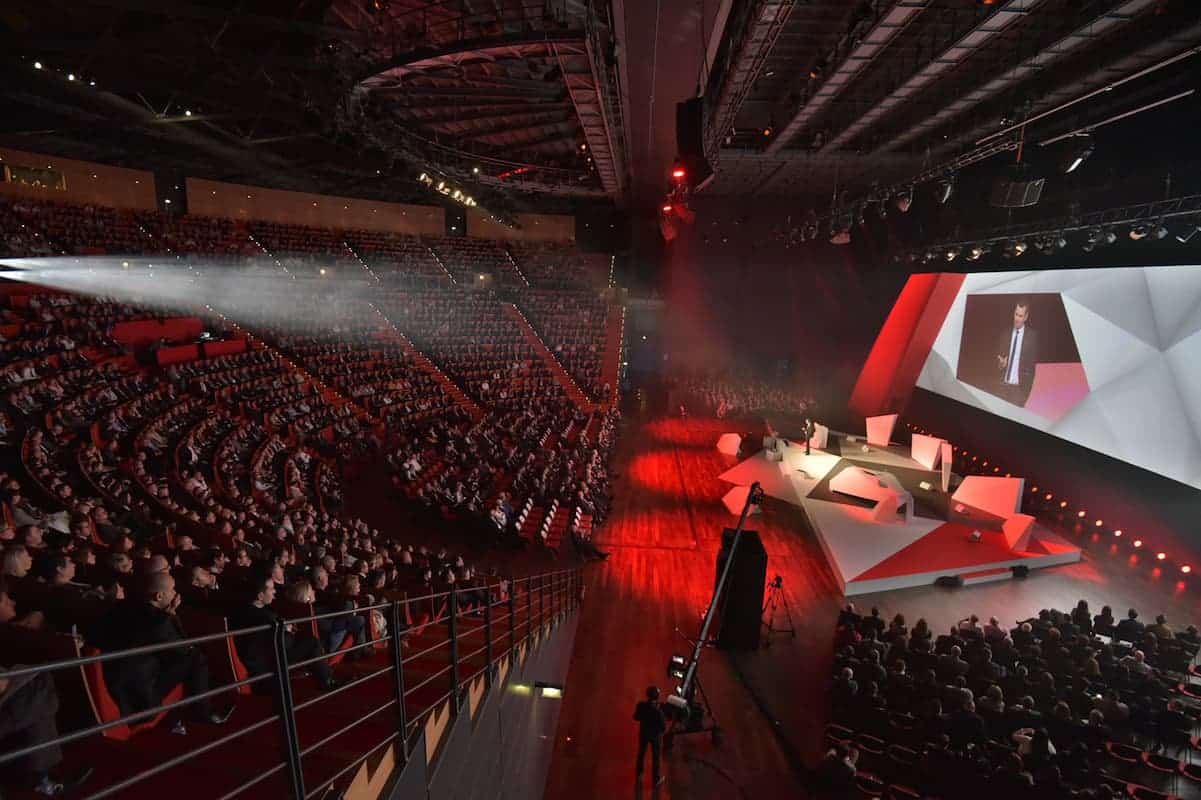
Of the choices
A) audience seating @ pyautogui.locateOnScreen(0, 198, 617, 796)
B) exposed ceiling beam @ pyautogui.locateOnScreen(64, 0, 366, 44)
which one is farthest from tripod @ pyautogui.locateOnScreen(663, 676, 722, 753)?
exposed ceiling beam @ pyautogui.locateOnScreen(64, 0, 366, 44)

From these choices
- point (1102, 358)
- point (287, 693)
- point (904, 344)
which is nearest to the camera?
point (287, 693)

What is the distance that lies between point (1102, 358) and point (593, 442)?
9.56 m

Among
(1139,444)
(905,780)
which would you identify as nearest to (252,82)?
(905,780)

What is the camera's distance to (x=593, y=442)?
13992 mm

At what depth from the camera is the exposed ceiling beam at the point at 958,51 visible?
19.4 feet

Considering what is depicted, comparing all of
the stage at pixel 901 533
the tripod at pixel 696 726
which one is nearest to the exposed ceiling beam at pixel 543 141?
the stage at pixel 901 533

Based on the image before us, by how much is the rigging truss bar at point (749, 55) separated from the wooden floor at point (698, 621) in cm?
620

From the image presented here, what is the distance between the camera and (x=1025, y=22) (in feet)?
22.4

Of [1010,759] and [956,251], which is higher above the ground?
[956,251]

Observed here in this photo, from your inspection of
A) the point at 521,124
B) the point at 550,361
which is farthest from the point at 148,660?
the point at 550,361

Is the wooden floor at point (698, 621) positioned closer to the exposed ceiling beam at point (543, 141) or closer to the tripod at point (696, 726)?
the tripod at point (696, 726)

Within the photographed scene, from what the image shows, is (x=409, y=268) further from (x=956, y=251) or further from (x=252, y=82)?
(x=956, y=251)

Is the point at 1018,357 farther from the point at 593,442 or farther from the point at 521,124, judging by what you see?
the point at 521,124

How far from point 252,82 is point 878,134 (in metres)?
11.7
